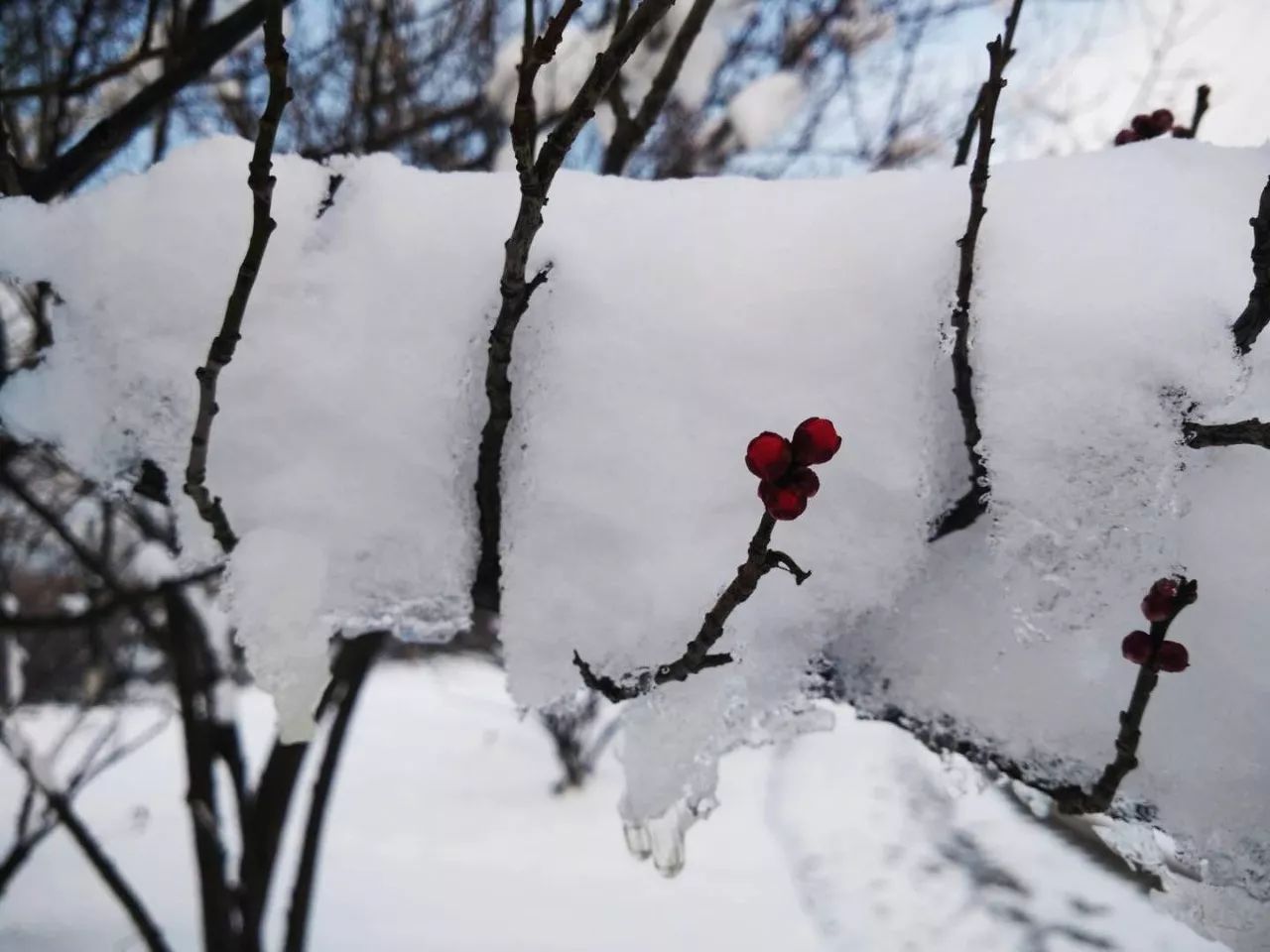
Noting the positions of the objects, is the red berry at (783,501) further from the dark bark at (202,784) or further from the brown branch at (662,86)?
the dark bark at (202,784)

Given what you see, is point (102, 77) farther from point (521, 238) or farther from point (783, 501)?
point (783, 501)

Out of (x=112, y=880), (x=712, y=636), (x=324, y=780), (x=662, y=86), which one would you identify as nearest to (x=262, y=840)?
(x=324, y=780)

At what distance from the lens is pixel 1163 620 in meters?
0.66

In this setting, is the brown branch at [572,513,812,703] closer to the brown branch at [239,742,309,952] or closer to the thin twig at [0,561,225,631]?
the thin twig at [0,561,225,631]

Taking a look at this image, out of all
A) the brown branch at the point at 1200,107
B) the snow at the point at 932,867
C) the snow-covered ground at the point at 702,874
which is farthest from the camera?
the snow-covered ground at the point at 702,874

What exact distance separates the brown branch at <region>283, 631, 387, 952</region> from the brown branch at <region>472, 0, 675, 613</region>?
127 cm

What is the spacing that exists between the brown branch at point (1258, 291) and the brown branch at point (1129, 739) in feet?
0.65

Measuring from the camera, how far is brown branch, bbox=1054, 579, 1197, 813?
0.66m

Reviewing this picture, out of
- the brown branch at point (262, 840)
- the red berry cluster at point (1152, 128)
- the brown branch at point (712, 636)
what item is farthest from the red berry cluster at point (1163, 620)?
→ the brown branch at point (262, 840)

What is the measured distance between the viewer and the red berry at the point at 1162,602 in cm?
65

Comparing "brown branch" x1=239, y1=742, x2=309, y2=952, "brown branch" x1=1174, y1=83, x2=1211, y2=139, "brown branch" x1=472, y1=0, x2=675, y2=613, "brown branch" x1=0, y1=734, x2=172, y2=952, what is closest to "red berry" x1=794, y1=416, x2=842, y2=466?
"brown branch" x1=472, y1=0, x2=675, y2=613

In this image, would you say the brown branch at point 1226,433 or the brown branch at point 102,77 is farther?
the brown branch at point 102,77

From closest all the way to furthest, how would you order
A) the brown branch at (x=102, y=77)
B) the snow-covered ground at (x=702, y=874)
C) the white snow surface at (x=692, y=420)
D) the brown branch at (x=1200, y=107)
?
1. the white snow surface at (x=692, y=420)
2. the brown branch at (x=1200, y=107)
3. the brown branch at (x=102, y=77)
4. the snow-covered ground at (x=702, y=874)

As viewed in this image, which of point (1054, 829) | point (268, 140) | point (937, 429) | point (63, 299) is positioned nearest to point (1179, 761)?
point (937, 429)
